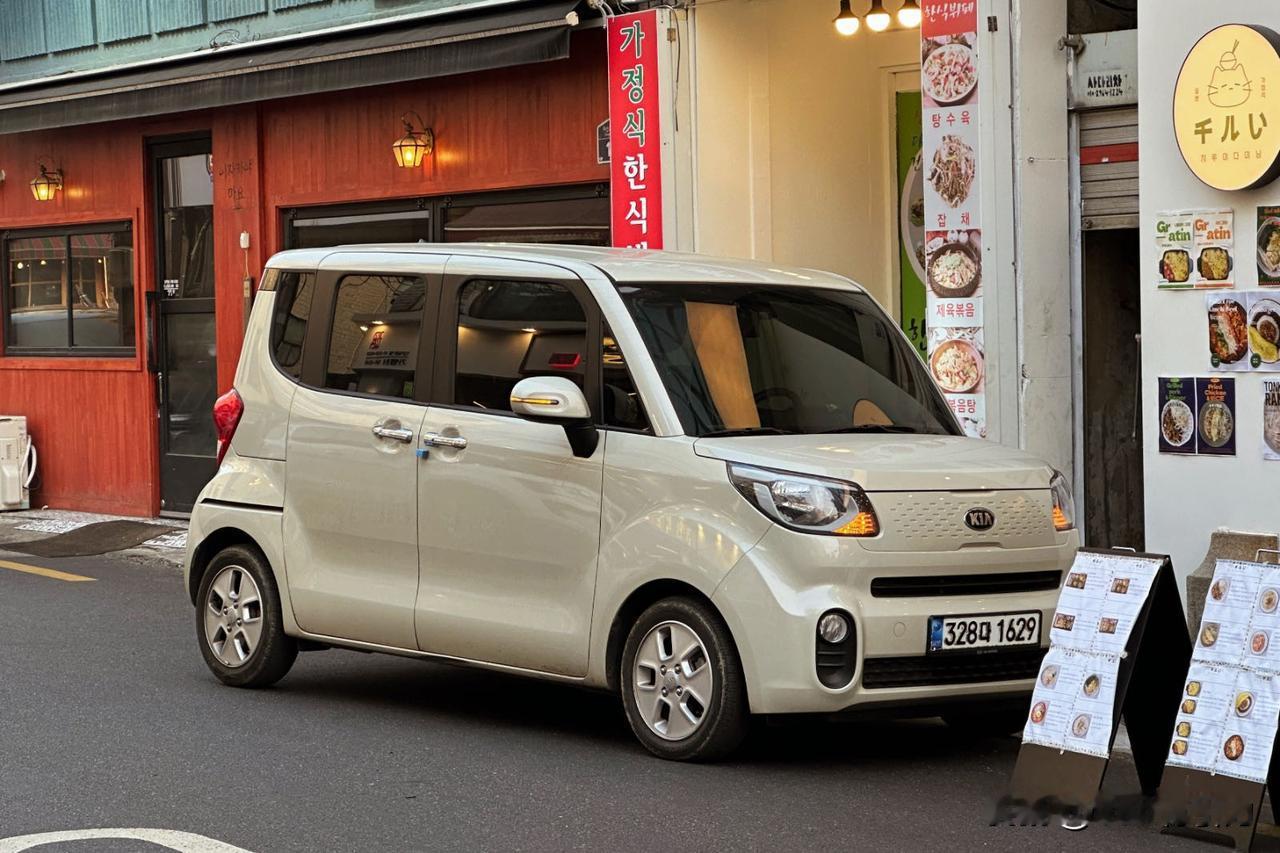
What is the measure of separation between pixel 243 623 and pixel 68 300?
12.1 metres

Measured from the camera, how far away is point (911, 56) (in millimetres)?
14023

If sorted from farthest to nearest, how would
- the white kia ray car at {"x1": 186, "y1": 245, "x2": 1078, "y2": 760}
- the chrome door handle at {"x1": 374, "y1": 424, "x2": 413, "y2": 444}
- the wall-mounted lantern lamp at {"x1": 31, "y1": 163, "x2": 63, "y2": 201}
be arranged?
the wall-mounted lantern lamp at {"x1": 31, "y1": 163, "x2": 63, "y2": 201}, the chrome door handle at {"x1": 374, "y1": 424, "x2": 413, "y2": 444}, the white kia ray car at {"x1": 186, "y1": 245, "x2": 1078, "y2": 760}

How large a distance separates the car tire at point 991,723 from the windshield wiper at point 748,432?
4.73 feet

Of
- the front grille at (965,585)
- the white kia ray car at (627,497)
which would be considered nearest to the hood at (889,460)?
the white kia ray car at (627,497)

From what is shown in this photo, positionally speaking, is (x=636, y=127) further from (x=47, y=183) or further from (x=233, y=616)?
(x=47, y=183)

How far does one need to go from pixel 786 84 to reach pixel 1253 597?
862cm

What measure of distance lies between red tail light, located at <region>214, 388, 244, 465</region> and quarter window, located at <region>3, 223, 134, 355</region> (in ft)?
34.3

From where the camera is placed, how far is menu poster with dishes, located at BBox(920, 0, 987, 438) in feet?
38.3

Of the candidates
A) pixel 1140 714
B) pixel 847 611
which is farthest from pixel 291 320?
pixel 1140 714

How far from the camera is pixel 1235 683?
616 centimetres

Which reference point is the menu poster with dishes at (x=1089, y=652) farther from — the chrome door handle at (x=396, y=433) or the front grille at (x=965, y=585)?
the chrome door handle at (x=396, y=433)

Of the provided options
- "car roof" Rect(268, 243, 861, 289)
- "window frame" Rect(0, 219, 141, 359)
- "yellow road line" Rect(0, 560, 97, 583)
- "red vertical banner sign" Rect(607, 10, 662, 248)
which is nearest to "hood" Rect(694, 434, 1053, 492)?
"car roof" Rect(268, 243, 861, 289)

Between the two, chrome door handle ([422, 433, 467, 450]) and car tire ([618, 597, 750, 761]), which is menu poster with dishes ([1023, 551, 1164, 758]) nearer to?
car tire ([618, 597, 750, 761])

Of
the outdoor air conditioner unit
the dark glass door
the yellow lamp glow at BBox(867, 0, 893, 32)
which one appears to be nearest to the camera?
the yellow lamp glow at BBox(867, 0, 893, 32)
